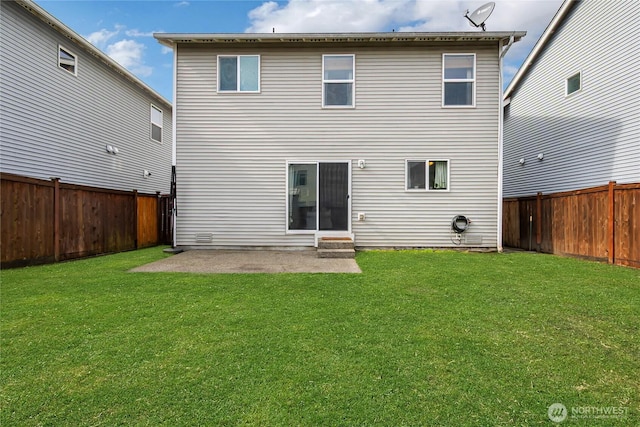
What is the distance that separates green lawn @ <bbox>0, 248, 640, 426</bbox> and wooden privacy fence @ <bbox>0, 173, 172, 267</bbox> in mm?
1711

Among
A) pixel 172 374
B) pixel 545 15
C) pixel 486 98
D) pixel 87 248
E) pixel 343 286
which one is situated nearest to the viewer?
pixel 172 374

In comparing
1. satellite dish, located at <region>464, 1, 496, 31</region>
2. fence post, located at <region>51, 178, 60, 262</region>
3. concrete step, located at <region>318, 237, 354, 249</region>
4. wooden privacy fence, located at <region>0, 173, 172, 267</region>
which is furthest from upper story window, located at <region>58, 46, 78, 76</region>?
satellite dish, located at <region>464, 1, 496, 31</region>

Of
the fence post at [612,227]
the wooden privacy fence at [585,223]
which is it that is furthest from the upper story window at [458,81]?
the fence post at [612,227]

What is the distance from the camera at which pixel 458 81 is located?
26.8ft

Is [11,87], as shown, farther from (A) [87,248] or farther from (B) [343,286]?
(B) [343,286]

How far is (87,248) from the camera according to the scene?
7.49 meters

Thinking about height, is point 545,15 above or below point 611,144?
above

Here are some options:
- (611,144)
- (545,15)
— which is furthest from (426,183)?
(545,15)

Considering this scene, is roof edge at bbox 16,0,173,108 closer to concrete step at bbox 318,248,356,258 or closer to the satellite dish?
concrete step at bbox 318,248,356,258

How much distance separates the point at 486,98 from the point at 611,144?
3500mm

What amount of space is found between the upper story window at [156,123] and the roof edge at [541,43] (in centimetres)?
1500

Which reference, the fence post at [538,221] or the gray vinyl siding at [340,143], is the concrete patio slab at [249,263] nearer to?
the gray vinyl siding at [340,143]

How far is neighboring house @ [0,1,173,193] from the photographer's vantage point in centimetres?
756

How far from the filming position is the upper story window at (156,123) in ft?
44.2
